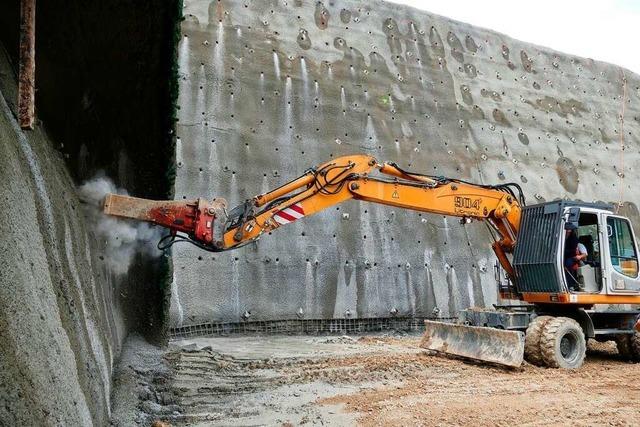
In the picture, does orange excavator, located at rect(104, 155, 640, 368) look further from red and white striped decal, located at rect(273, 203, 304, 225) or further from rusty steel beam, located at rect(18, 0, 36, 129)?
rusty steel beam, located at rect(18, 0, 36, 129)

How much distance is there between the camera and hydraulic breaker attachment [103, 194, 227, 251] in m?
4.95

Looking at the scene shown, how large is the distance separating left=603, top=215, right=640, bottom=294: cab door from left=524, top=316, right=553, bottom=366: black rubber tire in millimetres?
1172

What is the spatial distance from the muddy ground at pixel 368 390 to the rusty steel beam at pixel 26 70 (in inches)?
85.5

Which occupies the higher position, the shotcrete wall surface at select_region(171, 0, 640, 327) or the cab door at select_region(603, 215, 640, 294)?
the shotcrete wall surface at select_region(171, 0, 640, 327)

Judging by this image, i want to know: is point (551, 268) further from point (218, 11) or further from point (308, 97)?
point (218, 11)

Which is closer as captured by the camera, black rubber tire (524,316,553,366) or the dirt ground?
the dirt ground

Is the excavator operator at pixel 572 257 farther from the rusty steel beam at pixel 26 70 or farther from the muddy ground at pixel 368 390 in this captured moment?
the rusty steel beam at pixel 26 70

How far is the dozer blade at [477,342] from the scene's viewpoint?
22.7ft

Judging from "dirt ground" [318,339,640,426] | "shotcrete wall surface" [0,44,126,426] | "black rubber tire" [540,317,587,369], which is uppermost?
"shotcrete wall surface" [0,44,126,426]

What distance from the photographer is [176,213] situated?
210 inches

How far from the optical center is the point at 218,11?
11.5 metres

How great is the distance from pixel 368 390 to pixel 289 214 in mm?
2059

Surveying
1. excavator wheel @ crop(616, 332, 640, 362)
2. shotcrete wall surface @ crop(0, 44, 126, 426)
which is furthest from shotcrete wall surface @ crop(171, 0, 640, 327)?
shotcrete wall surface @ crop(0, 44, 126, 426)

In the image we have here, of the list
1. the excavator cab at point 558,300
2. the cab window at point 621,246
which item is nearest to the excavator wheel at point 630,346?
the excavator cab at point 558,300
